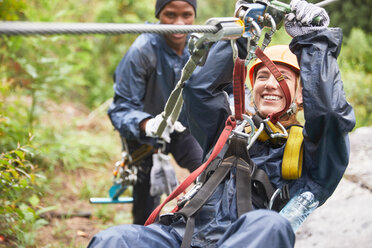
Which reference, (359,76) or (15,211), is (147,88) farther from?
(359,76)

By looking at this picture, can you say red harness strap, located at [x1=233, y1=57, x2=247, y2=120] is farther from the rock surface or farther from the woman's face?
the rock surface

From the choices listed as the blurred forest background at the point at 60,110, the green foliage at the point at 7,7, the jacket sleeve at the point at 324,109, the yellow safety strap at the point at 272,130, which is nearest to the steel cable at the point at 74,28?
the jacket sleeve at the point at 324,109

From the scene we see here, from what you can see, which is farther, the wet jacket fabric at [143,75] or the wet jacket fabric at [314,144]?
the wet jacket fabric at [143,75]

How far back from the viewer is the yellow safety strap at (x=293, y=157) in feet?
7.22

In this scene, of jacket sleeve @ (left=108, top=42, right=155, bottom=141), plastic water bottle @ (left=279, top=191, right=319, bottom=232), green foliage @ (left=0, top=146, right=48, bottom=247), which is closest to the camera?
plastic water bottle @ (left=279, top=191, right=319, bottom=232)

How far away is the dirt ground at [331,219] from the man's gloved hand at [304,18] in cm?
195

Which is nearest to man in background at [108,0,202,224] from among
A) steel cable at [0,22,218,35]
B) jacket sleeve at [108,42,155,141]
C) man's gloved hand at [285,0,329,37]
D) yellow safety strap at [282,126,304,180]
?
jacket sleeve at [108,42,155,141]

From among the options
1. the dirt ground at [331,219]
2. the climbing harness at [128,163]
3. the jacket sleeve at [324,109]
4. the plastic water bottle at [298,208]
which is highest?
the jacket sleeve at [324,109]

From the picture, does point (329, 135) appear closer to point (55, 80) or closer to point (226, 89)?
point (226, 89)

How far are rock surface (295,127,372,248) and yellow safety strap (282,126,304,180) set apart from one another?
1504mm

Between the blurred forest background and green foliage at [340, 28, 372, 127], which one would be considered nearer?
the blurred forest background

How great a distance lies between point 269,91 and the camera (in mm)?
2498

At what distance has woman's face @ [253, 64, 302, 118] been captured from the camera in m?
2.47

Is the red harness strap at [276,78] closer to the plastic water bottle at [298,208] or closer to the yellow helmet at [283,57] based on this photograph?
the yellow helmet at [283,57]
